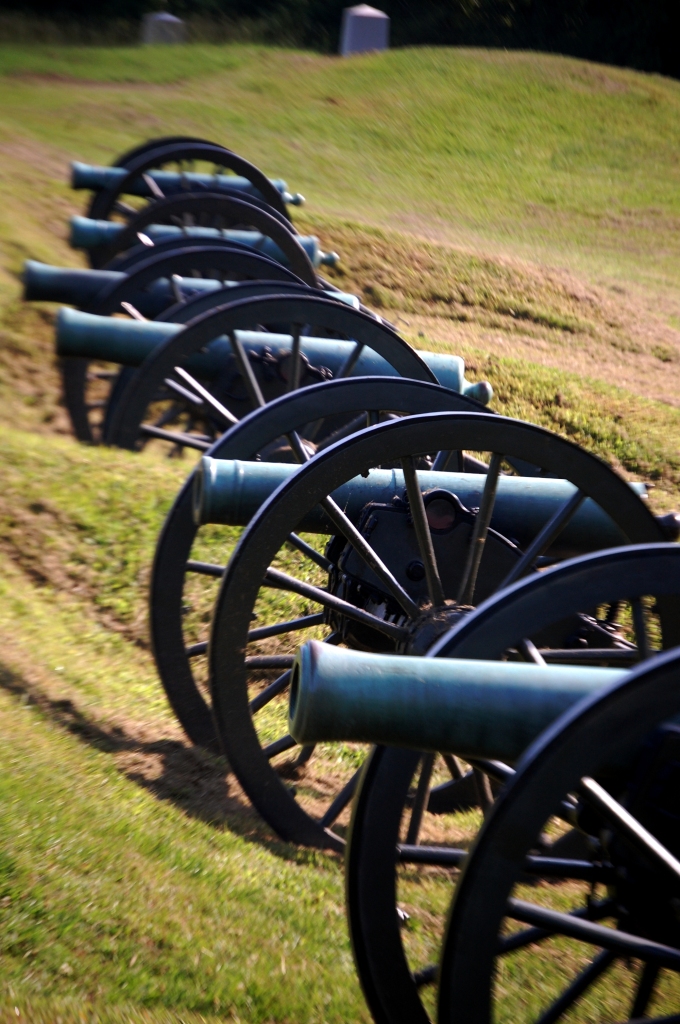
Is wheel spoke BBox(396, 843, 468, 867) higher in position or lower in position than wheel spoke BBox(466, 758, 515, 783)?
lower

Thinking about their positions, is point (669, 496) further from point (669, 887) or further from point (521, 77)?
point (521, 77)

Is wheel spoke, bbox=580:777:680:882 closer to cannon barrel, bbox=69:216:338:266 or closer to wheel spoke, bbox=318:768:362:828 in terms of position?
wheel spoke, bbox=318:768:362:828

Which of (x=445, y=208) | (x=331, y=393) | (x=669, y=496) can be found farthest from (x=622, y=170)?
(x=331, y=393)

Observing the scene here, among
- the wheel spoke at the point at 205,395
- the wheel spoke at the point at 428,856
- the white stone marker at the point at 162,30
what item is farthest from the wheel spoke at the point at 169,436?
the white stone marker at the point at 162,30

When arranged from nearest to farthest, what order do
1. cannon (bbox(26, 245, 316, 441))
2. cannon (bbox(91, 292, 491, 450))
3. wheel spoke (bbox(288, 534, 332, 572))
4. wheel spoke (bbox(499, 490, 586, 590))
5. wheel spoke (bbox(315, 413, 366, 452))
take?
wheel spoke (bbox(499, 490, 586, 590)), wheel spoke (bbox(288, 534, 332, 572)), wheel spoke (bbox(315, 413, 366, 452)), cannon (bbox(91, 292, 491, 450)), cannon (bbox(26, 245, 316, 441))

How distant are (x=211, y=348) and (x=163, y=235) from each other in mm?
2681

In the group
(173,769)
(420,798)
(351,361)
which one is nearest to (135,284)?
(351,361)

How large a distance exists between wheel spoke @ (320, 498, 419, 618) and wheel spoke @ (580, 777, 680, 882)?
146 centimetres

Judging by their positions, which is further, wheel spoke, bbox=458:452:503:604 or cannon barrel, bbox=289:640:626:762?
wheel spoke, bbox=458:452:503:604

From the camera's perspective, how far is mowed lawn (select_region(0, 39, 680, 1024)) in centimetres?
293

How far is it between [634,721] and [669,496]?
5943 millimetres

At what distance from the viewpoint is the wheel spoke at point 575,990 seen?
8.00 feet

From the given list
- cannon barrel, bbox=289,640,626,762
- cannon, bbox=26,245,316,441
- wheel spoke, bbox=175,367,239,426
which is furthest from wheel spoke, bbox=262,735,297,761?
cannon, bbox=26,245,316,441

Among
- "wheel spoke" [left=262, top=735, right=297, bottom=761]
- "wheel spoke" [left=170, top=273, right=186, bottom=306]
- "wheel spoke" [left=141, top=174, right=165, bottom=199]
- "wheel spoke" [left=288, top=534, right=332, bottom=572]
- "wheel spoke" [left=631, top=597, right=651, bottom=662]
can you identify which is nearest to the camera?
"wheel spoke" [left=631, top=597, right=651, bottom=662]
